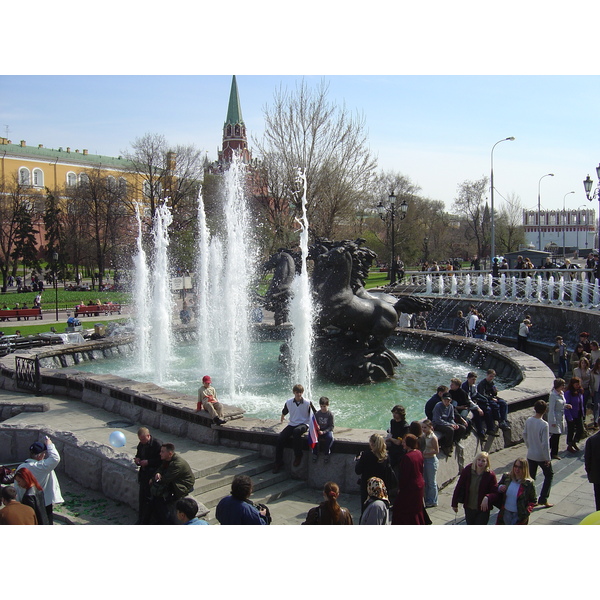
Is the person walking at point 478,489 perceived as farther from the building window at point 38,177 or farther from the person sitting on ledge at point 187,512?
the building window at point 38,177

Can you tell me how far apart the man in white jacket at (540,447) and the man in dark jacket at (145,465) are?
4249mm

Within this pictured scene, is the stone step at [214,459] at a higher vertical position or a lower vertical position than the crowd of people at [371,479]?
lower

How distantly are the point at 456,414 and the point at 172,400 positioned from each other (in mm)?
4577

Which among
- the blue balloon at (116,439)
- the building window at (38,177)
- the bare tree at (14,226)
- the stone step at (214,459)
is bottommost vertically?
the stone step at (214,459)

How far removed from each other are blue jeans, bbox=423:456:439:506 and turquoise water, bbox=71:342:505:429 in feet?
10.5

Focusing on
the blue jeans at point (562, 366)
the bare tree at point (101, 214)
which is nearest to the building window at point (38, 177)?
the bare tree at point (101, 214)

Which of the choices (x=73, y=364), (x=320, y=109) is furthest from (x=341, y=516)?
(x=320, y=109)

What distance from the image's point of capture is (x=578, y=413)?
8.98 m

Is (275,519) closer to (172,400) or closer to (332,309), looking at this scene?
(172,400)

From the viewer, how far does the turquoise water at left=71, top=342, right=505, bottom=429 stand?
11.1 meters

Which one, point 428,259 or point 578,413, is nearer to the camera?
point 578,413

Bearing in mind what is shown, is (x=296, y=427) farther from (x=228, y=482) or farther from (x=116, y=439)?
(x=116, y=439)

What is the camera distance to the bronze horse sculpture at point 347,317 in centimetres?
1312

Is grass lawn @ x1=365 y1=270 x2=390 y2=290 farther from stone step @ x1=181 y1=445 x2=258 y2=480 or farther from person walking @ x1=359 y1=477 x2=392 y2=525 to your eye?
person walking @ x1=359 y1=477 x2=392 y2=525
